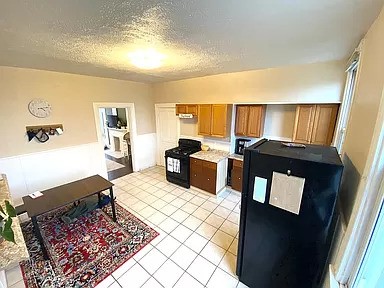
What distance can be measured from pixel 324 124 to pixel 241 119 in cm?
145

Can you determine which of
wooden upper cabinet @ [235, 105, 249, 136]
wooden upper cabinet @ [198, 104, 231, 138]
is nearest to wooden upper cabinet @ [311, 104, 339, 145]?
wooden upper cabinet @ [235, 105, 249, 136]

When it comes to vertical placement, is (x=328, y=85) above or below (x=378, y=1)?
below

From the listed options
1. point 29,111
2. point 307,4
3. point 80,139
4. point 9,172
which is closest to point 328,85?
point 307,4

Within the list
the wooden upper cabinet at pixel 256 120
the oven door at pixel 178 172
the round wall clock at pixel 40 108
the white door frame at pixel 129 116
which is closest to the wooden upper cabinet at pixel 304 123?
the wooden upper cabinet at pixel 256 120

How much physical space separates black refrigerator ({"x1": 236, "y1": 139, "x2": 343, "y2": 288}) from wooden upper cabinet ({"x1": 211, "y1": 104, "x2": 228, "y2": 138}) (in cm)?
192

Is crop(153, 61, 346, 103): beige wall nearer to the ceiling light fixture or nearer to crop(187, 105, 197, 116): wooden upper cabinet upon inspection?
crop(187, 105, 197, 116): wooden upper cabinet

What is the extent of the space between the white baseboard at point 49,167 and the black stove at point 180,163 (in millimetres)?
1709

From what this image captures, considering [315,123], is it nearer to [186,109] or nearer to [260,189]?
[260,189]

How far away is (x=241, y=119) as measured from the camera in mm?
3629

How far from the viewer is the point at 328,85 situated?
2.61 metres

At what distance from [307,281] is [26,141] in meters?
4.55

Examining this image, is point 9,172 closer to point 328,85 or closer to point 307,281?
point 307,281

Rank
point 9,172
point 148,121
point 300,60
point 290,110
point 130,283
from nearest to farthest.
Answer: point 130,283
point 300,60
point 9,172
point 290,110
point 148,121

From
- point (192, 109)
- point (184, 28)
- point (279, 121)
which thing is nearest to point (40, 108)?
point (192, 109)
